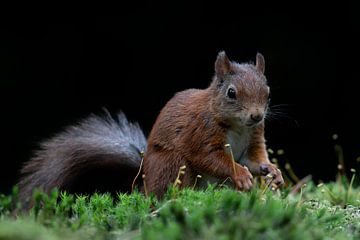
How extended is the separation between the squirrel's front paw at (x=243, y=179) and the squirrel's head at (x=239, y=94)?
0.23m

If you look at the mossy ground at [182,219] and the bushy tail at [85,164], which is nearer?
the mossy ground at [182,219]

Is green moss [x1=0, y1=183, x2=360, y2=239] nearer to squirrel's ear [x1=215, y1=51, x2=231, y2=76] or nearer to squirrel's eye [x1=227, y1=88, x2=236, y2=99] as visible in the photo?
squirrel's eye [x1=227, y1=88, x2=236, y2=99]

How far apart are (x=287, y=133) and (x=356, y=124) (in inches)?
22.1

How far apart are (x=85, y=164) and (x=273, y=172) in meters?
1.08

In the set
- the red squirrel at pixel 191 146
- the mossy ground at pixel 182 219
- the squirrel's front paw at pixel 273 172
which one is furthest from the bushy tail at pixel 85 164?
the mossy ground at pixel 182 219

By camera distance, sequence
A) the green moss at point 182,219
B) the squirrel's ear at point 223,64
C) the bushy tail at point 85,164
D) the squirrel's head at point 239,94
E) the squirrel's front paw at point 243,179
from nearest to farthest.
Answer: the green moss at point 182,219, the squirrel's front paw at point 243,179, the squirrel's head at point 239,94, the squirrel's ear at point 223,64, the bushy tail at point 85,164

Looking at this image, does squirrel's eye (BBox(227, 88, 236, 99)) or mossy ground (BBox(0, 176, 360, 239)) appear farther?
squirrel's eye (BBox(227, 88, 236, 99))

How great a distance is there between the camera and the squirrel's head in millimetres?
3406

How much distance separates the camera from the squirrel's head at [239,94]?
341 centimetres

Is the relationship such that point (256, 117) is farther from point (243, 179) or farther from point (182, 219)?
point (182, 219)

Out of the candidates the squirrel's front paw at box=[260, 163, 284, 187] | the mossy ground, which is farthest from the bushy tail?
the mossy ground

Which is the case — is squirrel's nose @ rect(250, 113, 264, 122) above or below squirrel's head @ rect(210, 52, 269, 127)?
below

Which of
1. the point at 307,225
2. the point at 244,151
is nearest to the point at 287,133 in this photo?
the point at 244,151

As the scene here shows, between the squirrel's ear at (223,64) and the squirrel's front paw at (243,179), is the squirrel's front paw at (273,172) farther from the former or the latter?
the squirrel's ear at (223,64)
